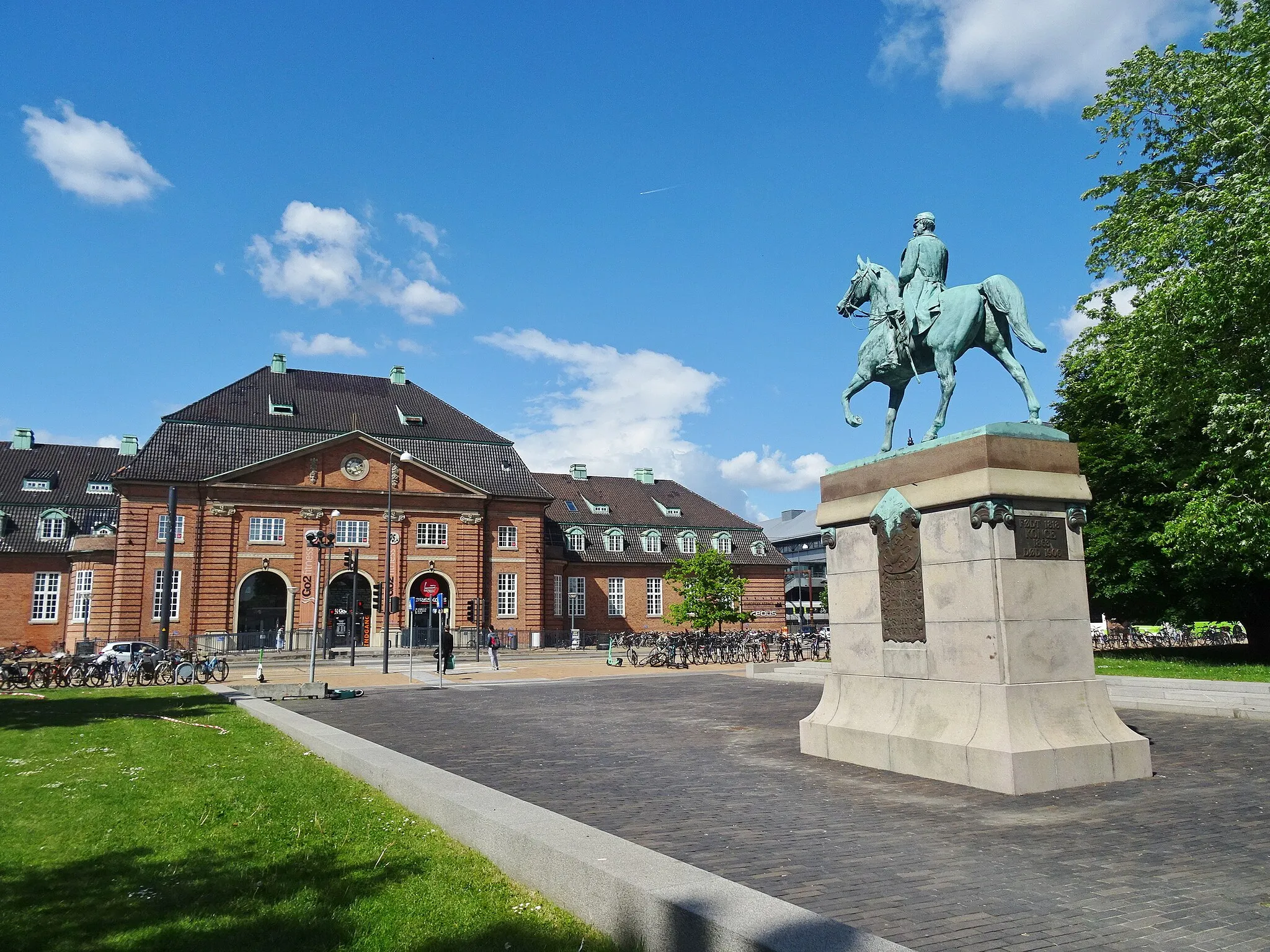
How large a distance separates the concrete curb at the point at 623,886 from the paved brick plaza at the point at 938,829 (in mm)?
773

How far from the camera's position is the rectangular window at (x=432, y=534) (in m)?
58.7

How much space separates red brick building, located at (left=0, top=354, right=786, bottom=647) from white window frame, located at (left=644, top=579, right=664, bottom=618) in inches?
5.7

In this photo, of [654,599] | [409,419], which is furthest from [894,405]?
[654,599]

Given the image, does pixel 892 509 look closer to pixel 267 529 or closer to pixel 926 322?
pixel 926 322

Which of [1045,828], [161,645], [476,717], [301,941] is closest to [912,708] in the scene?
[1045,828]

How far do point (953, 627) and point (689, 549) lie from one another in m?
62.4

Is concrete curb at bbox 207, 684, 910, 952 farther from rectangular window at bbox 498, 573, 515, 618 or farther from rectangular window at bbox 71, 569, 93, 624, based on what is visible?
rectangular window at bbox 71, 569, 93, 624

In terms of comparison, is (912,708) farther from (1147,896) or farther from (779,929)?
(779,929)

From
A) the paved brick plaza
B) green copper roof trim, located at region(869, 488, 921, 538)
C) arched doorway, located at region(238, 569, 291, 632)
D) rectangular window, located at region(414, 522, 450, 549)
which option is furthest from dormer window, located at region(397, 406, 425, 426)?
green copper roof trim, located at region(869, 488, 921, 538)

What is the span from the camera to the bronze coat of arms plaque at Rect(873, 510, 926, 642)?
33.4 feet

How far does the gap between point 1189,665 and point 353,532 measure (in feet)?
151

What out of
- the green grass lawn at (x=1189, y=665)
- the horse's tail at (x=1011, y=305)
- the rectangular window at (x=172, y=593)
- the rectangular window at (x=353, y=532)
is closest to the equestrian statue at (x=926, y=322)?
the horse's tail at (x=1011, y=305)

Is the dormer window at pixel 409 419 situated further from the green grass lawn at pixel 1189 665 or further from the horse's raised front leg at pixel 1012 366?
the horse's raised front leg at pixel 1012 366

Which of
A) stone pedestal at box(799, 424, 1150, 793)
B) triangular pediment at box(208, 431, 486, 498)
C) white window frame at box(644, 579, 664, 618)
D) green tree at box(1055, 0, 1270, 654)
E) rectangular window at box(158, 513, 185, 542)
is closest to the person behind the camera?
stone pedestal at box(799, 424, 1150, 793)
